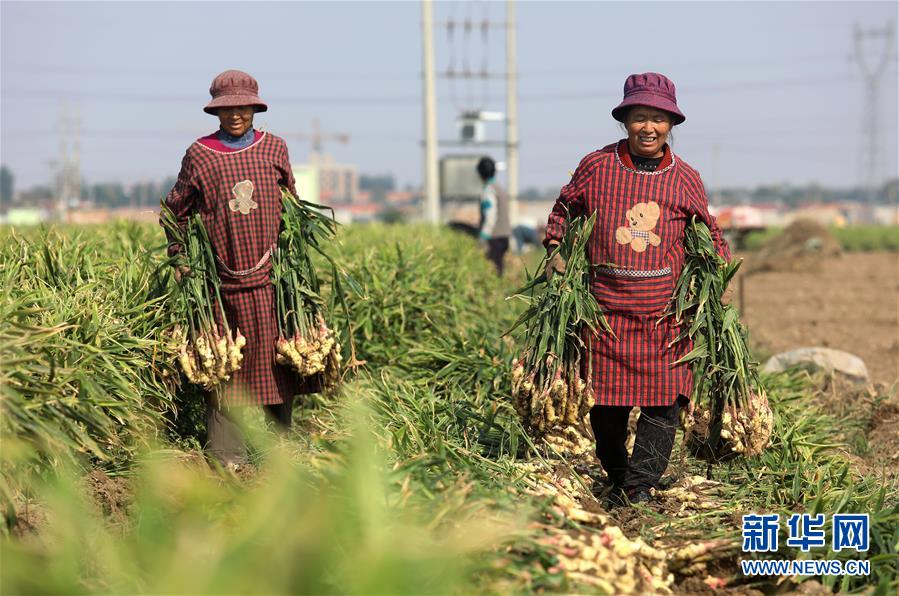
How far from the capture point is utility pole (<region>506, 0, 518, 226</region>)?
25125 mm

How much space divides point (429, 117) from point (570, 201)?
17.6 meters

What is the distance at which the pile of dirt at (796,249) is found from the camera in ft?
74.8

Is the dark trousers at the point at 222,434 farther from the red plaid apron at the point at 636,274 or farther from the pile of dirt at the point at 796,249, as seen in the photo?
the pile of dirt at the point at 796,249

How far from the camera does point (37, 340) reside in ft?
12.6

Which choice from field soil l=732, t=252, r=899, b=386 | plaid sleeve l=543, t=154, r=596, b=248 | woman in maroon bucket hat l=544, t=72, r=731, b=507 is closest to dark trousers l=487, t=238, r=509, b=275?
field soil l=732, t=252, r=899, b=386

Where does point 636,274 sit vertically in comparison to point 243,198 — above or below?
below

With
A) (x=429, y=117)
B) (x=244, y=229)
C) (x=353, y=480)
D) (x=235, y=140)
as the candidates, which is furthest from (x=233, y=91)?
(x=429, y=117)

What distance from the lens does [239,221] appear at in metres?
5.04

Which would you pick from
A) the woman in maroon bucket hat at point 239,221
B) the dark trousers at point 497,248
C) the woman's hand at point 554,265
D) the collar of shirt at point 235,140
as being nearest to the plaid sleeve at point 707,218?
the woman's hand at point 554,265

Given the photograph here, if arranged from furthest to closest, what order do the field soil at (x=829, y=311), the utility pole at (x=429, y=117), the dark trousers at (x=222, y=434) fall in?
1. the utility pole at (x=429, y=117)
2. the field soil at (x=829, y=311)
3. the dark trousers at (x=222, y=434)

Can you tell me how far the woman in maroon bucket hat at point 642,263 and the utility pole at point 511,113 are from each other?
1992cm

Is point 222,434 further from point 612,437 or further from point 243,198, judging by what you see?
point 612,437

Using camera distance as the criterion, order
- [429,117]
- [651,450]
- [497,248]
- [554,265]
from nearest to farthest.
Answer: [651,450]
[554,265]
[497,248]
[429,117]

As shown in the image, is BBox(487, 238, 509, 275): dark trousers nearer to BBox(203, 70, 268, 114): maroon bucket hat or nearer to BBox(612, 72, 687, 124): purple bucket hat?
BBox(203, 70, 268, 114): maroon bucket hat
